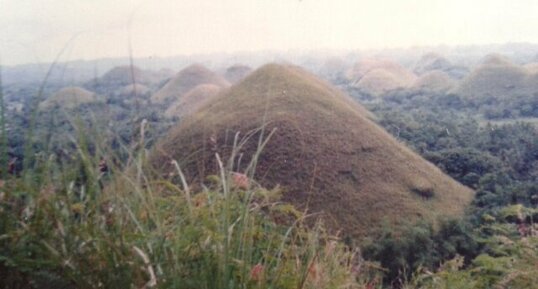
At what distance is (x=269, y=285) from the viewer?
130 cm

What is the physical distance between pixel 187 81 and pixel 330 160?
80.0 feet

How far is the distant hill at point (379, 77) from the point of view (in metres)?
38.6

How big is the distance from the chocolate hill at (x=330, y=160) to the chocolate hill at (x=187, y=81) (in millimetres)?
18470

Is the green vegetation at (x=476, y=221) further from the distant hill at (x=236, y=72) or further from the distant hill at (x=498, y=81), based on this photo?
the distant hill at (x=236, y=72)

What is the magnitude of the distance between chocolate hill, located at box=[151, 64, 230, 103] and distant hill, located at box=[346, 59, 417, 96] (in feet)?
36.5

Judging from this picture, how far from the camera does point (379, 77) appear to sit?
4078 centimetres

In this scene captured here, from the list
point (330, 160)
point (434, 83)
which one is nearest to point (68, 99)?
point (330, 160)

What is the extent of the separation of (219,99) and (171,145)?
403 cm

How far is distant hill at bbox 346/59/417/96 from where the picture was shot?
1521 inches

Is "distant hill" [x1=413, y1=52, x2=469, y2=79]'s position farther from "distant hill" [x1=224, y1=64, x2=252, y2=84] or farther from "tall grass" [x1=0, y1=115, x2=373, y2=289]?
"tall grass" [x1=0, y1=115, x2=373, y2=289]

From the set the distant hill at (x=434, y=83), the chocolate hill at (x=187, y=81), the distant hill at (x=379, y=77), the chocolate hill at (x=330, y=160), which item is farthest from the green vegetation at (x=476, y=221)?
the distant hill at (x=379, y=77)

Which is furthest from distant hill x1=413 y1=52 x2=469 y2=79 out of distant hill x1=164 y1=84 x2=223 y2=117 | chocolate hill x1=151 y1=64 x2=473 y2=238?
chocolate hill x1=151 y1=64 x2=473 y2=238

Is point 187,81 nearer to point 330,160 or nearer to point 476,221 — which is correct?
point 330,160

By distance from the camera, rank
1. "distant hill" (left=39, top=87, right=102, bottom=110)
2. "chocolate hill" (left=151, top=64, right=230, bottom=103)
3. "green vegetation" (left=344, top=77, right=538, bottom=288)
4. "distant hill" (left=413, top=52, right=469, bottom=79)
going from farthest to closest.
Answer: "distant hill" (left=413, top=52, right=469, bottom=79) < "chocolate hill" (left=151, top=64, right=230, bottom=103) < "green vegetation" (left=344, top=77, right=538, bottom=288) < "distant hill" (left=39, top=87, right=102, bottom=110)
